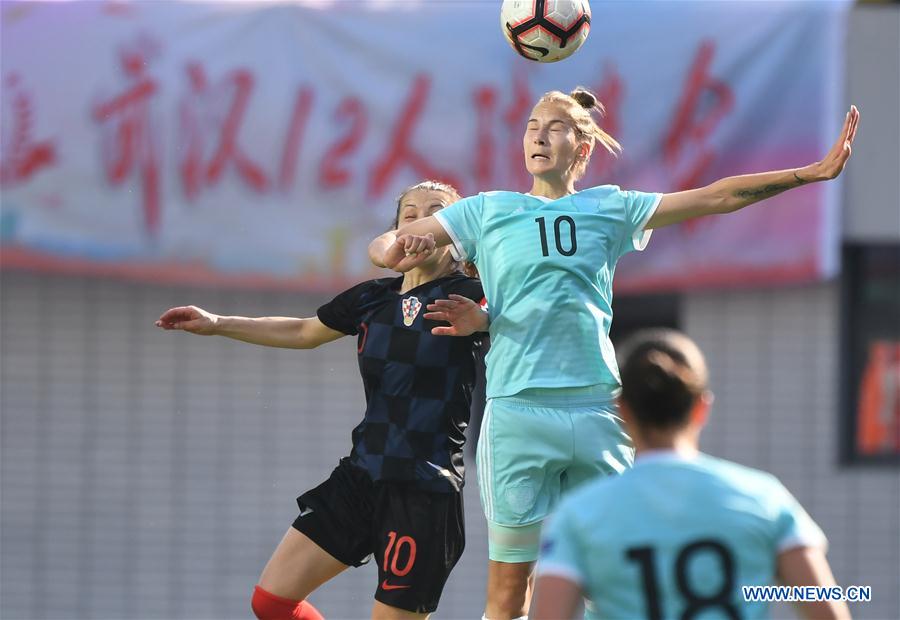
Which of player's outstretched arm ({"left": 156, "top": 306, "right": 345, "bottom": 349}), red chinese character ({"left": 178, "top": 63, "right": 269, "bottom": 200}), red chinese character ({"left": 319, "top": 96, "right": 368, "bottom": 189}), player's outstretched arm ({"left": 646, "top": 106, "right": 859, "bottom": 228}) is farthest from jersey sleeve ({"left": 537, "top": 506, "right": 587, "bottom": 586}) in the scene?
red chinese character ({"left": 178, "top": 63, "right": 269, "bottom": 200})

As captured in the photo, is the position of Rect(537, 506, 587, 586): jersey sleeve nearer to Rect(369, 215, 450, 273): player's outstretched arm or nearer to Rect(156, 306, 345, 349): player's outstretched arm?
Rect(369, 215, 450, 273): player's outstretched arm

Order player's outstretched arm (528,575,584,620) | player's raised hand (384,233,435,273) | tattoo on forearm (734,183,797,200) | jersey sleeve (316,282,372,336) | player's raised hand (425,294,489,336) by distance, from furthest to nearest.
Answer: jersey sleeve (316,282,372,336) → tattoo on forearm (734,183,797,200) → player's raised hand (425,294,489,336) → player's raised hand (384,233,435,273) → player's outstretched arm (528,575,584,620)

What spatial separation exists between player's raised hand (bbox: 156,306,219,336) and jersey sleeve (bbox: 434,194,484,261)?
104 centimetres

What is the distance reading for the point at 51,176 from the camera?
8.28 m

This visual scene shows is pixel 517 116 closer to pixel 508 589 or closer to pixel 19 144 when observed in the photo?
pixel 19 144

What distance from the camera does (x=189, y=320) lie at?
501cm

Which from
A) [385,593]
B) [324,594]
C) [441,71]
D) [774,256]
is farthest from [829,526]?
[385,593]

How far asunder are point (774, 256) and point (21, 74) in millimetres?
4813

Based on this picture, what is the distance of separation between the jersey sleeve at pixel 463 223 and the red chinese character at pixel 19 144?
14.8 feet

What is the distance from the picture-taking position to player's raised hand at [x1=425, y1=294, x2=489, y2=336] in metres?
4.25

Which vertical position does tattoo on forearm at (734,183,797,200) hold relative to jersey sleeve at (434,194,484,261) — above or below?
above

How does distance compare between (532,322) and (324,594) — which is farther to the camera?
(324,594)

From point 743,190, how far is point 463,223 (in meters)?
0.95

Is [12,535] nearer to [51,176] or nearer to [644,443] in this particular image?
[51,176]
